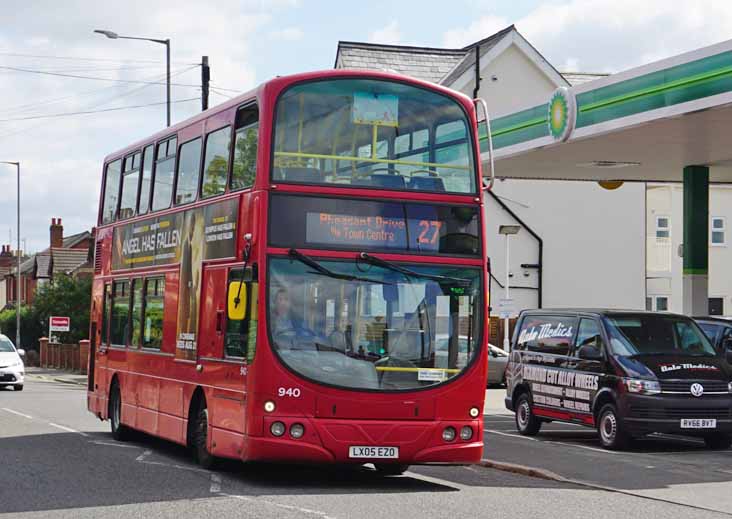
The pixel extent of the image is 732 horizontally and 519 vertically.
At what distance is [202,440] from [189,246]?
7.45 feet

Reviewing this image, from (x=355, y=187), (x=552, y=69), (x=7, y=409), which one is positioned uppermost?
(x=552, y=69)

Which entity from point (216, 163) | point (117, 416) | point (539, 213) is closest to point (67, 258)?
point (539, 213)

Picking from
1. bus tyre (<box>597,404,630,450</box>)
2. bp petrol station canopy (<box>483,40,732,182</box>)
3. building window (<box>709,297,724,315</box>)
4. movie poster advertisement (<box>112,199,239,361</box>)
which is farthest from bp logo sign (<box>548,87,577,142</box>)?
building window (<box>709,297,724,315</box>)

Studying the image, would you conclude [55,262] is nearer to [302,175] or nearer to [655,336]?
[655,336]

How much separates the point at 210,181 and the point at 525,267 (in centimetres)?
3664

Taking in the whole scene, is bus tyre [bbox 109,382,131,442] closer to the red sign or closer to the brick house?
the red sign

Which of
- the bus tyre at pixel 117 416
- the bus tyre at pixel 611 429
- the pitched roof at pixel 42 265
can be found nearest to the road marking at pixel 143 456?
the bus tyre at pixel 117 416

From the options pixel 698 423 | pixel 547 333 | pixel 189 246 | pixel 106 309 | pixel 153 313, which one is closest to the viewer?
pixel 189 246

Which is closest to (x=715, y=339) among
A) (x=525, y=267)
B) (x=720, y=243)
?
(x=525, y=267)

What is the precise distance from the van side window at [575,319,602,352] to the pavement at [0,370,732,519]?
149cm

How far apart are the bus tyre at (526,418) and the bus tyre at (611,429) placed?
7.22 ft

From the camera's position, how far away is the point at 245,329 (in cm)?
1419

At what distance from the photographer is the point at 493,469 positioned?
1725 cm

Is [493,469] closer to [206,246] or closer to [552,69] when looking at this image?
[206,246]
